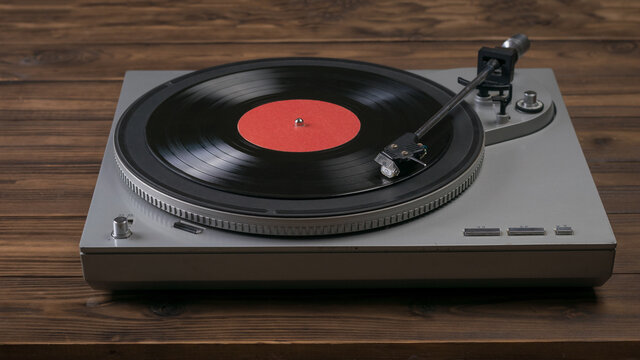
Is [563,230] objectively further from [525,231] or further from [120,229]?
[120,229]

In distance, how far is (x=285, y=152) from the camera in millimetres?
1586

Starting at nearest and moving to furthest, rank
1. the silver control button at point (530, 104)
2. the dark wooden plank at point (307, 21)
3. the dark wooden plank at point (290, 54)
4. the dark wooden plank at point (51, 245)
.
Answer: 1. the dark wooden plank at point (51, 245)
2. the silver control button at point (530, 104)
3. the dark wooden plank at point (290, 54)
4. the dark wooden plank at point (307, 21)

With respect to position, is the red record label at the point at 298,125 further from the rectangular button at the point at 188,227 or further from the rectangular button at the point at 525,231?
the rectangular button at the point at 525,231

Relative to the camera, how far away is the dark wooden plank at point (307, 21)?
245 cm

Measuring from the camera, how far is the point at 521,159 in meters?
1.65

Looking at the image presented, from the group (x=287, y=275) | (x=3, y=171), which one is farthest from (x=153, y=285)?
(x=3, y=171)

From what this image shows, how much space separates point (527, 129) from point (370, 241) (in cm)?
46

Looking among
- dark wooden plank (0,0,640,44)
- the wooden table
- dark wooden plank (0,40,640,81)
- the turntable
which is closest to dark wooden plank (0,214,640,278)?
the wooden table

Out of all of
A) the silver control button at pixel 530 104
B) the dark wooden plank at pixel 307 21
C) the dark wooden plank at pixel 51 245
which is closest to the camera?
the dark wooden plank at pixel 51 245

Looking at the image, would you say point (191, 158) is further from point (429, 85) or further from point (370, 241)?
point (429, 85)

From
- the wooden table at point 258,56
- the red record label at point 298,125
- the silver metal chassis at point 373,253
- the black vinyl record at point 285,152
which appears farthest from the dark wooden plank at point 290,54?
the silver metal chassis at point 373,253

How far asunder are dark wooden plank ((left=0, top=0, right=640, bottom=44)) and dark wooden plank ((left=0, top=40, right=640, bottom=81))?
42 mm

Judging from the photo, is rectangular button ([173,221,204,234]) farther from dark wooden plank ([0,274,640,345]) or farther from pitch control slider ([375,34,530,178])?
pitch control slider ([375,34,530,178])
